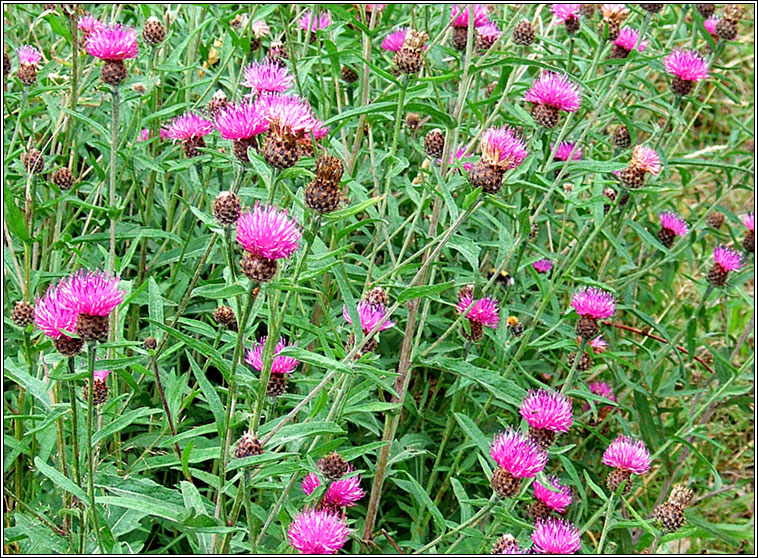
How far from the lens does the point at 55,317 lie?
4.77 feet

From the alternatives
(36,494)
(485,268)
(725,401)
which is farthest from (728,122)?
(36,494)

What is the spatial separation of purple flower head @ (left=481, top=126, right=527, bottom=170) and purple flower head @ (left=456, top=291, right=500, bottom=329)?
47 cm

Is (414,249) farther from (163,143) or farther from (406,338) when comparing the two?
(163,143)

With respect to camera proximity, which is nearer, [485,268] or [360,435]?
[360,435]

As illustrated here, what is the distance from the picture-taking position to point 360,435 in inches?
90.0

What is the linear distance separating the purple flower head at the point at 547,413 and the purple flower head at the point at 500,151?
562 millimetres

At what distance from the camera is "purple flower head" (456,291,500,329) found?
2.11 m

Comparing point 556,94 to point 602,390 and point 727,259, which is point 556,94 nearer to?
point 727,259

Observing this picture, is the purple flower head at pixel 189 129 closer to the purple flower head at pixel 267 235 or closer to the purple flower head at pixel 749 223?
the purple flower head at pixel 267 235

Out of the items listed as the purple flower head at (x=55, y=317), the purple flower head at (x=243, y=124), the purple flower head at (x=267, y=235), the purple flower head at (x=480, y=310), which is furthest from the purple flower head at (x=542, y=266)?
the purple flower head at (x=55, y=317)

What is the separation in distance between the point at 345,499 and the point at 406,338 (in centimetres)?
42

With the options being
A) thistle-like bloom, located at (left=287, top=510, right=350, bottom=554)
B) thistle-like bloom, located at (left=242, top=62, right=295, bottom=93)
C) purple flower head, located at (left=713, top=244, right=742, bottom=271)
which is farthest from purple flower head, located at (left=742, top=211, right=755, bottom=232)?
thistle-like bloom, located at (left=287, top=510, right=350, bottom=554)

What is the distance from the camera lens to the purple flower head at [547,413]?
1886mm

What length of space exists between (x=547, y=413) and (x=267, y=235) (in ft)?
2.84
